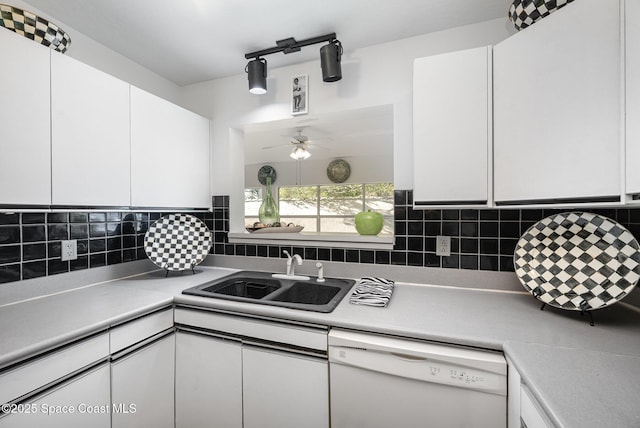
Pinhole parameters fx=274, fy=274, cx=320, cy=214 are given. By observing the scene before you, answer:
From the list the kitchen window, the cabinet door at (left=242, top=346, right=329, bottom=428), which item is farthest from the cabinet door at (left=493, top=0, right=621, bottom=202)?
the kitchen window

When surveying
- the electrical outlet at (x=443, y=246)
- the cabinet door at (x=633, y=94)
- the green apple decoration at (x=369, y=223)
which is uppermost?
the cabinet door at (x=633, y=94)

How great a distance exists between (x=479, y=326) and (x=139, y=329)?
1459 millimetres

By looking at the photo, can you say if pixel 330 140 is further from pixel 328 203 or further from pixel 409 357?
pixel 409 357

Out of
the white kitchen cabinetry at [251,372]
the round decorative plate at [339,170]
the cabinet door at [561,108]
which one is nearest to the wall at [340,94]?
the cabinet door at [561,108]

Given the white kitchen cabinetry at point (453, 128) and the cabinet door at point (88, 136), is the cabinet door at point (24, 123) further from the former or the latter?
the white kitchen cabinetry at point (453, 128)

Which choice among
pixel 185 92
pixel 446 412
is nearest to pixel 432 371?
pixel 446 412

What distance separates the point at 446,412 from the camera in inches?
38.0

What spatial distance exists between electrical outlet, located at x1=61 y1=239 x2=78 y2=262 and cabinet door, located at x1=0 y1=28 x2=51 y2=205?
0.47m

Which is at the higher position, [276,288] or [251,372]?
[276,288]

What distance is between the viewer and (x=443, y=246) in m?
1.56

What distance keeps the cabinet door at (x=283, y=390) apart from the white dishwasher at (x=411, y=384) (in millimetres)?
64

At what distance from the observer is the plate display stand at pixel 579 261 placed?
1.04 m

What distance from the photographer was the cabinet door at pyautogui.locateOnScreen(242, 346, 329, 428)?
3.75 ft

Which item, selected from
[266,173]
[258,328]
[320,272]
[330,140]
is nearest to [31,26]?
[258,328]
